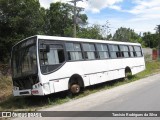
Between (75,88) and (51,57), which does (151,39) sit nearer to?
(75,88)

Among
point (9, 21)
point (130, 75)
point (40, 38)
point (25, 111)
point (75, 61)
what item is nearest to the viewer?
point (25, 111)

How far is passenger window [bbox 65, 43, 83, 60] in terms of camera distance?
44.5 feet

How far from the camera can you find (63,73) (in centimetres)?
1277

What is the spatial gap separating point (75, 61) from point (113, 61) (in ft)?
13.9

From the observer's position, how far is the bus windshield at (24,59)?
11.7m

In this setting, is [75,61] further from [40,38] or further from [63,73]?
[40,38]

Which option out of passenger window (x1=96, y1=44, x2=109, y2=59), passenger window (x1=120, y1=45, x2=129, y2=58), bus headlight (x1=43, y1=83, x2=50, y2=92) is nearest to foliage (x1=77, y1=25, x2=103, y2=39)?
passenger window (x1=120, y1=45, x2=129, y2=58)

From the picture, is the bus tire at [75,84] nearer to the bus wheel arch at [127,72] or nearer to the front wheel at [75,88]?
the front wheel at [75,88]

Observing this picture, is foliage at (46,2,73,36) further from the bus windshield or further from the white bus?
the bus windshield

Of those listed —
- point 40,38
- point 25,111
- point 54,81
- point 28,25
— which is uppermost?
point 28,25

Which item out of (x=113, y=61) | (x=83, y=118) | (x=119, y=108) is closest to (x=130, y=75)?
(x=113, y=61)

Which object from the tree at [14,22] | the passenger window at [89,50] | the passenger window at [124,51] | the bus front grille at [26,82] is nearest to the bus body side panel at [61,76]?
the bus front grille at [26,82]

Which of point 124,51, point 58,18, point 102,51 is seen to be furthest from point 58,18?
point 102,51

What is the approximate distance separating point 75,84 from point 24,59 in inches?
109
